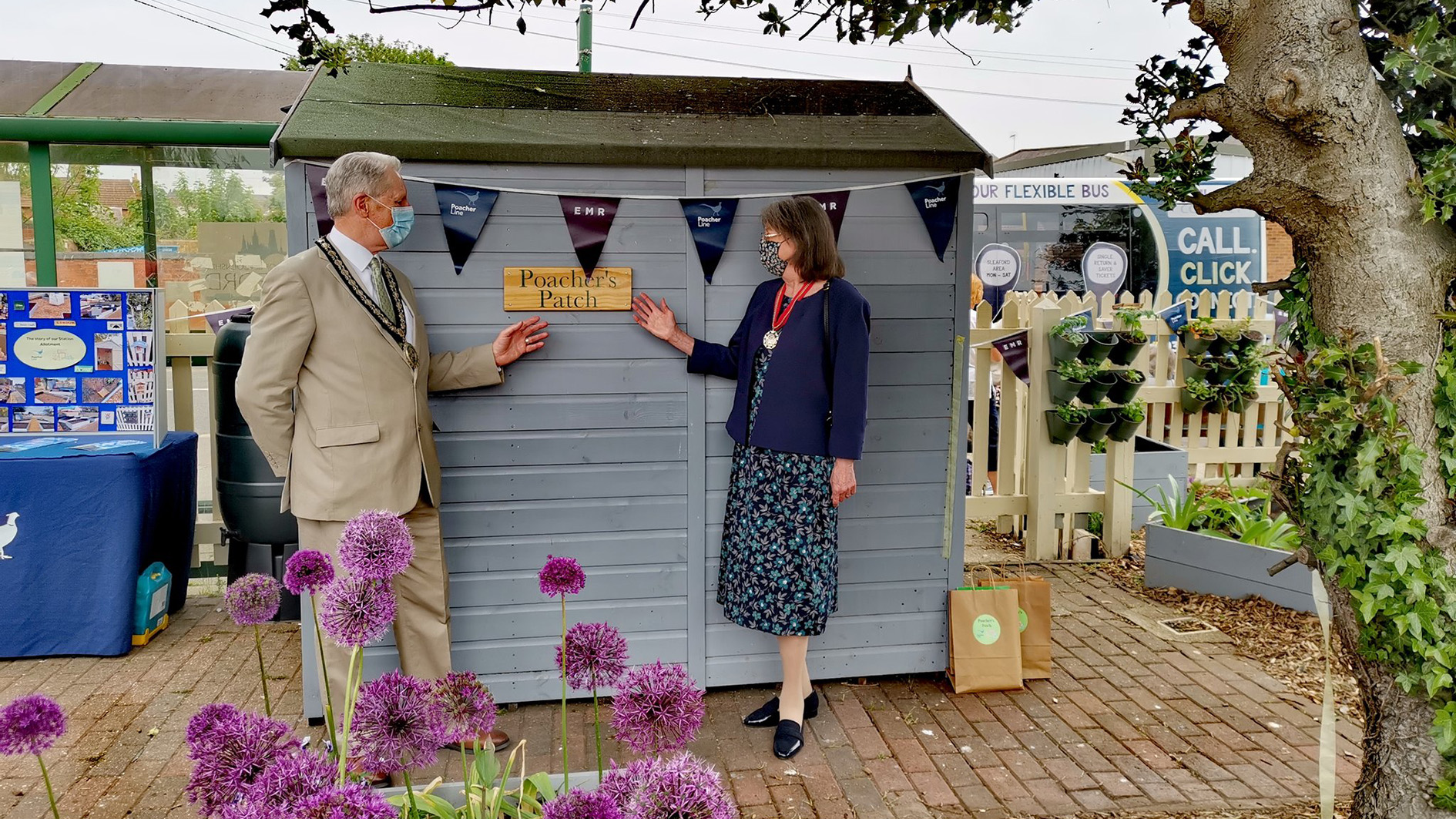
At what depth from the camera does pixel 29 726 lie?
4.40 ft

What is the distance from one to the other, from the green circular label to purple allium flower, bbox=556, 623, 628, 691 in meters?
2.67

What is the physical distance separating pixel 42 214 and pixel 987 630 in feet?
16.2

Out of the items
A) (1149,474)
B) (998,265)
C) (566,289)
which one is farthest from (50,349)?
(998,265)

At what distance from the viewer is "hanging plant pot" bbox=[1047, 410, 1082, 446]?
19.0 ft

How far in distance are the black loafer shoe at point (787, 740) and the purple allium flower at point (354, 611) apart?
93.9 inches

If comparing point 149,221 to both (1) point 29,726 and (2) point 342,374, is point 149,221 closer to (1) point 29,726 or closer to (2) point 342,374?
(2) point 342,374

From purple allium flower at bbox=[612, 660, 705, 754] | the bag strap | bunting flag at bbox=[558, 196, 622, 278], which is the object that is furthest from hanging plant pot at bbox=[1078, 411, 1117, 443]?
purple allium flower at bbox=[612, 660, 705, 754]

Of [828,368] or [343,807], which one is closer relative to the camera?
[343,807]

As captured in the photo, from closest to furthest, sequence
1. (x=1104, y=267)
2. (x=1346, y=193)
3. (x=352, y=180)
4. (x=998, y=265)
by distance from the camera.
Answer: (x=1346, y=193) → (x=352, y=180) → (x=998, y=265) → (x=1104, y=267)

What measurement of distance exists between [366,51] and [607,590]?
15.6m

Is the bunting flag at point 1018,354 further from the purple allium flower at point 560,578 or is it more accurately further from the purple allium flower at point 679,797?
the purple allium flower at point 679,797

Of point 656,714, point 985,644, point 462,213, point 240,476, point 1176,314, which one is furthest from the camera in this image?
point 1176,314

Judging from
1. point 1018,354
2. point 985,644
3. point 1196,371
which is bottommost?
point 985,644

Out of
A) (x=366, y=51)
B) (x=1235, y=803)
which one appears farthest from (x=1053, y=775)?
(x=366, y=51)
